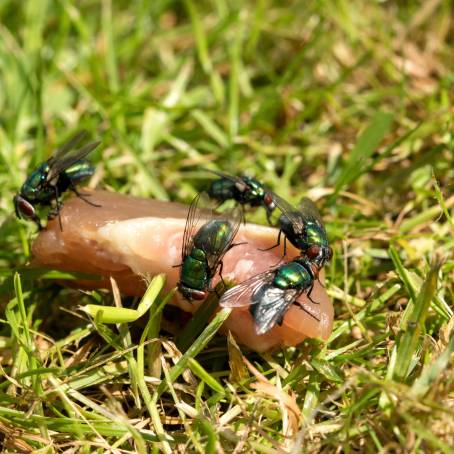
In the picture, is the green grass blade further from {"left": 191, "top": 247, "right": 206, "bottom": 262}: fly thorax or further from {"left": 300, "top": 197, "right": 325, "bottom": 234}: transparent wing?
{"left": 191, "top": 247, "right": 206, "bottom": 262}: fly thorax

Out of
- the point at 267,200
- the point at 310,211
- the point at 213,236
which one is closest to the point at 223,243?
the point at 213,236

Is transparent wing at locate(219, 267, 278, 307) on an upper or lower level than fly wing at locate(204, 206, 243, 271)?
lower

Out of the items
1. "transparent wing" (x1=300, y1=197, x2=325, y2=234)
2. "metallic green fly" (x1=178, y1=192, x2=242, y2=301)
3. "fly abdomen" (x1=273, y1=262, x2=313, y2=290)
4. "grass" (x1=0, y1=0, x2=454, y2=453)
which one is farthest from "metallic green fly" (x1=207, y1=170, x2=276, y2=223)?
"fly abdomen" (x1=273, y1=262, x2=313, y2=290)

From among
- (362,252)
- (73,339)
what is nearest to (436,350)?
(362,252)

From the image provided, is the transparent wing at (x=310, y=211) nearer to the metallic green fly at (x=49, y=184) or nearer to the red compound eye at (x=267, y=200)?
the red compound eye at (x=267, y=200)

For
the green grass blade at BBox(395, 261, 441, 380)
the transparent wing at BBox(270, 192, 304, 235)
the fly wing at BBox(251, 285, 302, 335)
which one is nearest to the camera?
the green grass blade at BBox(395, 261, 441, 380)

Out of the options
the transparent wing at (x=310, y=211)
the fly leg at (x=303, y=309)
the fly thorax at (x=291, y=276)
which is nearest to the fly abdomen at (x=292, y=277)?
the fly thorax at (x=291, y=276)
